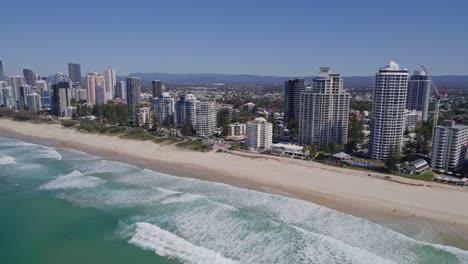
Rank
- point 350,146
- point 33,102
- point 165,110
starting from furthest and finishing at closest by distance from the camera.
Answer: point 33,102
point 165,110
point 350,146

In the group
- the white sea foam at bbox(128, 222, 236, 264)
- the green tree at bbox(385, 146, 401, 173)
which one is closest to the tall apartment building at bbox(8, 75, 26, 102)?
the white sea foam at bbox(128, 222, 236, 264)

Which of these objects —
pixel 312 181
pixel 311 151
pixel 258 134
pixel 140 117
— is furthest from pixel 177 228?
pixel 140 117

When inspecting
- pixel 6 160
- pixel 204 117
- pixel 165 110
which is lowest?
pixel 6 160

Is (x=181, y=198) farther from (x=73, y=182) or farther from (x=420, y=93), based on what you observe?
(x=420, y=93)

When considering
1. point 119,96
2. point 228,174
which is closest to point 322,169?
point 228,174

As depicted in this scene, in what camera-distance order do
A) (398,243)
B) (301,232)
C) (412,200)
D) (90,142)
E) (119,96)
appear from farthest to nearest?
(119,96) < (90,142) < (412,200) < (301,232) < (398,243)

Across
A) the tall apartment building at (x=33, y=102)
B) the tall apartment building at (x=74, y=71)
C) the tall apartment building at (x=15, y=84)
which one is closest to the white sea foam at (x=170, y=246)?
the tall apartment building at (x=33, y=102)

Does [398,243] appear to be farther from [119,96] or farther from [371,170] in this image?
[119,96]
